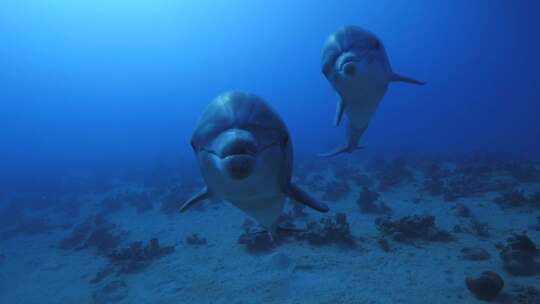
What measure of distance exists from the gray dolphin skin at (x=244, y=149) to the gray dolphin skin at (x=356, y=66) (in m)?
1.00

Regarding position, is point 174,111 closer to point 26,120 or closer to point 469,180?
point 26,120

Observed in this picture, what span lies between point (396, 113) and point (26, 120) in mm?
160830

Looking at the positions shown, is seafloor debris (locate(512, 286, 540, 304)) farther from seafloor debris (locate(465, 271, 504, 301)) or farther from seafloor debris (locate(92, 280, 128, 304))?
seafloor debris (locate(92, 280, 128, 304))

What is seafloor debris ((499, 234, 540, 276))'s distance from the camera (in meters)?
5.71

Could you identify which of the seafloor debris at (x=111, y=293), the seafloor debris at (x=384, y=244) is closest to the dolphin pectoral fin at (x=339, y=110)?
the seafloor debris at (x=384, y=244)

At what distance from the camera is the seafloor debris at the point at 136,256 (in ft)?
27.4

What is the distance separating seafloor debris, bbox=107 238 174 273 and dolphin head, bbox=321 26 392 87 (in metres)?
7.84

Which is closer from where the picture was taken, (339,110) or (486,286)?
(339,110)

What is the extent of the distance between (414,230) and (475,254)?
4.48ft

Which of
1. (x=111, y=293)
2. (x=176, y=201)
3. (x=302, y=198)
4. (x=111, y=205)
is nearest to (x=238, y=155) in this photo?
(x=302, y=198)

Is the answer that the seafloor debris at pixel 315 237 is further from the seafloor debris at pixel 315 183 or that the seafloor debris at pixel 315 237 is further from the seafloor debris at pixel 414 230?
the seafloor debris at pixel 315 183

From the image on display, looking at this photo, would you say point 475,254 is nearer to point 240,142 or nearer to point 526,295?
point 526,295

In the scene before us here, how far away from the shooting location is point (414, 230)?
7551mm

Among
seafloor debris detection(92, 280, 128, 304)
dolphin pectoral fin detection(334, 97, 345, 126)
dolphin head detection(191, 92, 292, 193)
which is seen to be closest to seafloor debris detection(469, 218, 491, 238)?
dolphin pectoral fin detection(334, 97, 345, 126)
